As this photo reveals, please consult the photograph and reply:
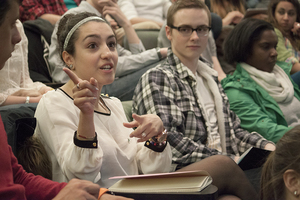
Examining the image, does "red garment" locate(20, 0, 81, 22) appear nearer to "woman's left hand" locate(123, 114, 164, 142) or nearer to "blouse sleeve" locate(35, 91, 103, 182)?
"blouse sleeve" locate(35, 91, 103, 182)

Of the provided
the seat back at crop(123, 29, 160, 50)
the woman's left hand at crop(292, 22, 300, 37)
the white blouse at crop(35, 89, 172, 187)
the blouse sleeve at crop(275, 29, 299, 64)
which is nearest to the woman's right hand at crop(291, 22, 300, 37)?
the woman's left hand at crop(292, 22, 300, 37)

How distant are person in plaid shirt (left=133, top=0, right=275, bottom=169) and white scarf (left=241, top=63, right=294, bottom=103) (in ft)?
1.40

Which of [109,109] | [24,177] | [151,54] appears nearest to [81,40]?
[109,109]

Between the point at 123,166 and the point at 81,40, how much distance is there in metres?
0.47

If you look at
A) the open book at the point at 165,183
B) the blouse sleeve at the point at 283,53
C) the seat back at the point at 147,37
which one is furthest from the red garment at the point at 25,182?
the blouse sleeve at the point at 283,53

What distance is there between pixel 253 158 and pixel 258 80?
88cm

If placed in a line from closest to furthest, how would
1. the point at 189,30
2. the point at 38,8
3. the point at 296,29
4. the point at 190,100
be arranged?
the point at 190,100, the point at 189,30, the point at 38,8, the point at 296,29

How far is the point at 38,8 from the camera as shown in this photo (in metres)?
2.44

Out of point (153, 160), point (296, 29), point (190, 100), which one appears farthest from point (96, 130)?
point (296, 29)

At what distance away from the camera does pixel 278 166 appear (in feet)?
3.20

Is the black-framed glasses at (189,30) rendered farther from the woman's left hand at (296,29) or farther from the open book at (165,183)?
the woman's left hand at (296,29)

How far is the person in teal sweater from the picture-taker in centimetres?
212

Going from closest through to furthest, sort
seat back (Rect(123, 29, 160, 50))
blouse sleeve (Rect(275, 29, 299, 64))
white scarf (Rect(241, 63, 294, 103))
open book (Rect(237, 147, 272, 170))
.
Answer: open book (Rect(237, 147, 272, 170))
white scarf (Rect(241, 63, 294, 103))
seat back (Rect(123, 29, 160, 50))
blouse sleeve (Rect(275, 29, 299, 64))

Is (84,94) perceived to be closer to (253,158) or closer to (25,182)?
(25,182)
